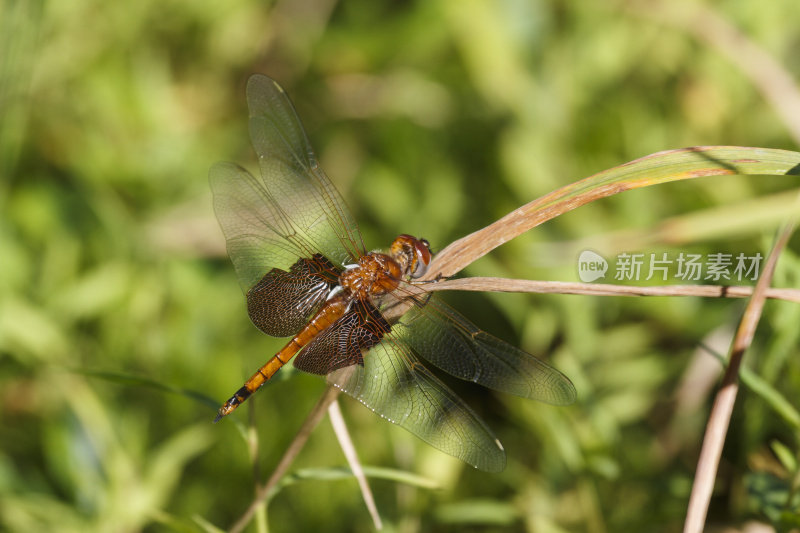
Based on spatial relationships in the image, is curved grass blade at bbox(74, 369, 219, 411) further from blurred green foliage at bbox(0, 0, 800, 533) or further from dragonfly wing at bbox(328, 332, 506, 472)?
dragonfly wing at bbox(328, 332, 506, 472)

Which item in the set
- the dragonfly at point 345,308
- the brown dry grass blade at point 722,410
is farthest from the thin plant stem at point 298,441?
the brown dry grass blade at point 722,410

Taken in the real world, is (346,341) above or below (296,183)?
below

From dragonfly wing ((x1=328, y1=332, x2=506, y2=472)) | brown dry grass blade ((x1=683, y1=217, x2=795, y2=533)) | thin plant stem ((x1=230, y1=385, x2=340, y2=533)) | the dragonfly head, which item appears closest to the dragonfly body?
the dragonfly head

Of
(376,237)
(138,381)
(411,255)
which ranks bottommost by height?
(138,381)

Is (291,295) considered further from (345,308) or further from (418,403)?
(418,403)

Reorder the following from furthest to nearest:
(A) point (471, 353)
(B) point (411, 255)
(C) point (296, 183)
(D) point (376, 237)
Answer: (D) point (376, 237) < (C) point (296, 183) < (B) point (411, 255) < (A) point (471, 353)

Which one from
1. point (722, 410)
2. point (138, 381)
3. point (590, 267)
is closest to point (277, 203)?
point (138, 381)

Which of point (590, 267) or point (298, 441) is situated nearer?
point (298, 441)

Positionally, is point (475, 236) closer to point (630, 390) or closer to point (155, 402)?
point (630, 390)
